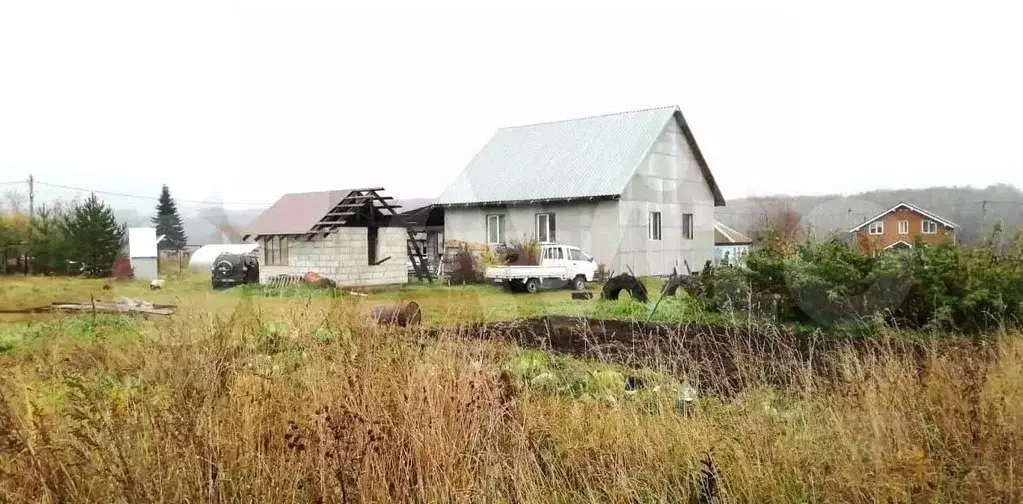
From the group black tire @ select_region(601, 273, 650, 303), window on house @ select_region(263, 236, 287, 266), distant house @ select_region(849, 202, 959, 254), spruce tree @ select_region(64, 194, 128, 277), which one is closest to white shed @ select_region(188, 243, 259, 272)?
window on house @ select_region(263, 236, 287, 266)

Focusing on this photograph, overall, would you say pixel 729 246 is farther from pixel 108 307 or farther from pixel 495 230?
pixel 108 307

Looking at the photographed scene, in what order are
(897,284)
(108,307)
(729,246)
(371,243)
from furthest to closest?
(729,246)
(897,284)
(371,243)
(108,307)

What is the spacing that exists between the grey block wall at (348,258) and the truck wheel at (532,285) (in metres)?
1.33

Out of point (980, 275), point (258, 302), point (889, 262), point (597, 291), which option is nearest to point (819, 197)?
point (889, 262)

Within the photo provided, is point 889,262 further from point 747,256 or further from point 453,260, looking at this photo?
point 453,260

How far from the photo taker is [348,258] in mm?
5879

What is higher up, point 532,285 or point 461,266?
point 461,266

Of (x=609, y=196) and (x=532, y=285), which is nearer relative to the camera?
(x=609, y=196)

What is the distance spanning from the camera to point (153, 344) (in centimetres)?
423

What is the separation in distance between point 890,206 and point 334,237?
14.8 feet

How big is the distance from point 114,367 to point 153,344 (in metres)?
0.29

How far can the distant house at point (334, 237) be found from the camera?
565cm

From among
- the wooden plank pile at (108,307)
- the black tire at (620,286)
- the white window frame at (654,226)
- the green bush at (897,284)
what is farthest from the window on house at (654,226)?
the wooden plank pile at (108,307)

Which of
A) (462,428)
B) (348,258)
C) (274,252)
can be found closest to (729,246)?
(348,258)
